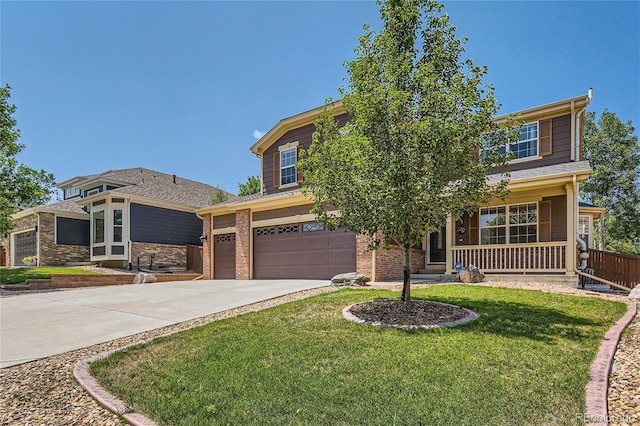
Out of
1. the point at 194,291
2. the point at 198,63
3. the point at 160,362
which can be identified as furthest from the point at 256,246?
the point at 160,362

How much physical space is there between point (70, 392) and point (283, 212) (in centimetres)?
1050

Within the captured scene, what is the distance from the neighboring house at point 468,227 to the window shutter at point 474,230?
0.03 m

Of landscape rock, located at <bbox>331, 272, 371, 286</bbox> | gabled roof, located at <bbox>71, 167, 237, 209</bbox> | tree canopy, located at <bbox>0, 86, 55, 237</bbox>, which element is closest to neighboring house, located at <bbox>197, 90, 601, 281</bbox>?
landscape rock, located at <bbox>331, 272, 371, 286</bbox>

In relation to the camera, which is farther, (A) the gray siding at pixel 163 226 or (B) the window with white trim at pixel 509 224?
(A) the gray siding at pixel 163 226

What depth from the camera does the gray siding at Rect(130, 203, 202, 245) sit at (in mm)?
19516

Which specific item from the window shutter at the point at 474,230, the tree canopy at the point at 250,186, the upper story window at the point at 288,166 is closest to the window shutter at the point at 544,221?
the window shutter at the point at 474,230

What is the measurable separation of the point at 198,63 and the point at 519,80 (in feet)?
38.8

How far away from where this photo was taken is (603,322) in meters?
5.89

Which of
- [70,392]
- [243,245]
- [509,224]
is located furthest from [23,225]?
[509,224]

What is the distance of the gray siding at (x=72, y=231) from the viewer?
21.5 m

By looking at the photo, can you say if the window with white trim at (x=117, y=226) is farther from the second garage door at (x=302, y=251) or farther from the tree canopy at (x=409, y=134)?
the tree canopy at (x=409, y=134)

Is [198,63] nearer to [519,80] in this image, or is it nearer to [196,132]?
[196,132]

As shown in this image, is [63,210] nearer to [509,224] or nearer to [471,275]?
[471,275]

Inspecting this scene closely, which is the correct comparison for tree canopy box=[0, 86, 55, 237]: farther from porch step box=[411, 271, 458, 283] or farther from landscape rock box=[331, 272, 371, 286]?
porch step box=[411, 271, 458, 283]
